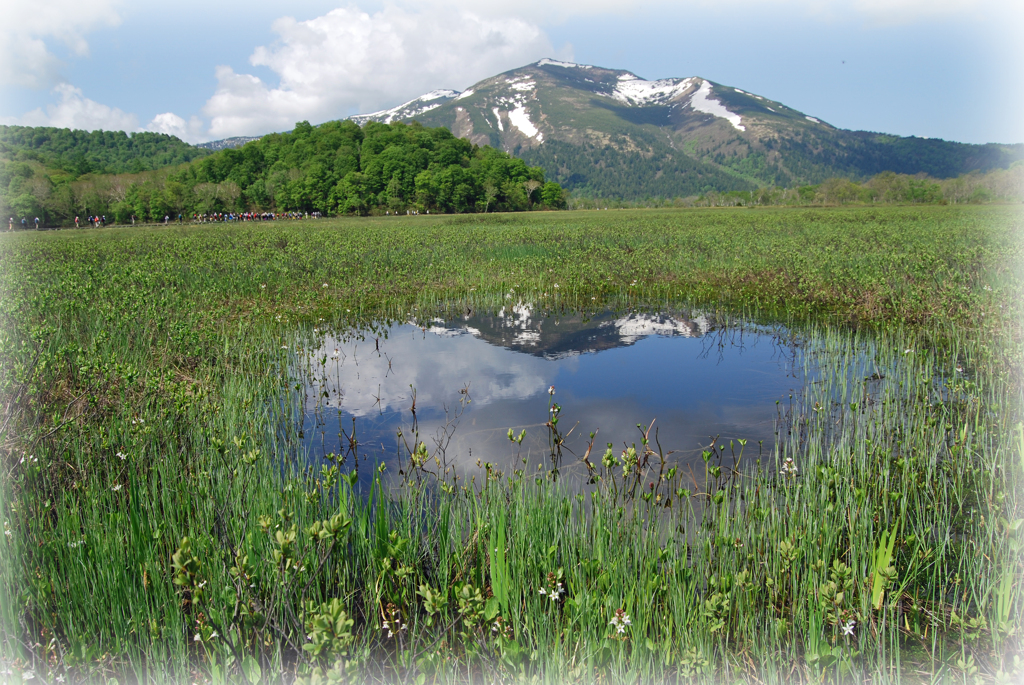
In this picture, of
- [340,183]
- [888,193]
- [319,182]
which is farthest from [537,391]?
[888,193]

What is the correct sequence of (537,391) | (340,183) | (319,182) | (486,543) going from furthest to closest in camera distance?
(319,182), (340,183), (537,391), (486,543)

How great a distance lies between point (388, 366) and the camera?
9.54m

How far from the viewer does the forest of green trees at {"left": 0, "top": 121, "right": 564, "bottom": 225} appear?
89.8 metres

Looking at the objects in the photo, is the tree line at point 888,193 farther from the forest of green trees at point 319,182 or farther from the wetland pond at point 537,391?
the wetland pond at point 537,391

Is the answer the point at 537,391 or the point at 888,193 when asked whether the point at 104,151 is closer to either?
the point at 537,391

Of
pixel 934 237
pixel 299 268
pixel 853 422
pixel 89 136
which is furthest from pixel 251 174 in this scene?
pixel 853 422

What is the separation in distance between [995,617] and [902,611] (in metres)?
0.51


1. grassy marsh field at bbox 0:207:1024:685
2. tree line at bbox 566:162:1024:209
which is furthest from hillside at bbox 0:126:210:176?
grassy marsh field at bbox 0:207:1024:685

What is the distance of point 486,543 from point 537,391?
430 cm

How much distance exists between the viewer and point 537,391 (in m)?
8.28

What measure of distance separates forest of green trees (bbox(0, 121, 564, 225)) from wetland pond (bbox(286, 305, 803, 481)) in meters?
84.2

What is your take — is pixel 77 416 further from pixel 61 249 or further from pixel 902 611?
pixel 61 249

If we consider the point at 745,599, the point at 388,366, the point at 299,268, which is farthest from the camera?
the point at 299,268

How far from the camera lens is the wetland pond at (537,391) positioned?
625 centimetres
